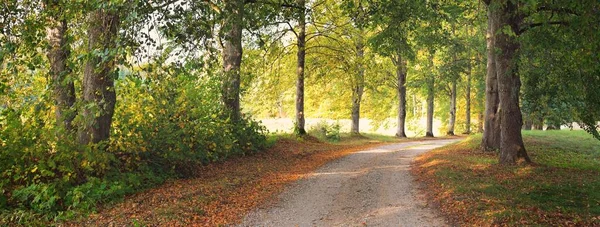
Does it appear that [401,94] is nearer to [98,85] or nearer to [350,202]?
[350,202]

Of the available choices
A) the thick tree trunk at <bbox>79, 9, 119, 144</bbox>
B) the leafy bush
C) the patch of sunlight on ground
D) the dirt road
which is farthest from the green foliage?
the thick tree trunk at <bbox>79, 9, 119, 144</bbox>

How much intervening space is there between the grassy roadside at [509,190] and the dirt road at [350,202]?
1.94 feet

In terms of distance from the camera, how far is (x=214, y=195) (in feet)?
33.4

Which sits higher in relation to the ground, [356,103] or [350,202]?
[356,103]

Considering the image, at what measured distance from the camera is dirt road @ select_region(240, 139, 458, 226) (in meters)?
8.22

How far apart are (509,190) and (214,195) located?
21.8ft

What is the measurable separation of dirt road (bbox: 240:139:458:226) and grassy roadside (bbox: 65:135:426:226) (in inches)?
22.1

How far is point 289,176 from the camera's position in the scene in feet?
44.1

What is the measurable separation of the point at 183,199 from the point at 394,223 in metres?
4.38

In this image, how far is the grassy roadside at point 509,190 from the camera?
26.0ft

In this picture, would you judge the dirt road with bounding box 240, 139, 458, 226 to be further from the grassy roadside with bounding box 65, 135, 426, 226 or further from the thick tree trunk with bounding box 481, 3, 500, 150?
the thick tree trunk with bounding box 481, 3, 500, 150

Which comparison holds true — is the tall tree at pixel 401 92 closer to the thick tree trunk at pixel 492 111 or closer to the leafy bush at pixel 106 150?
the thick tree trunk at pixel 492 111

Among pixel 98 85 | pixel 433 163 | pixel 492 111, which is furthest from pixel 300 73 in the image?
pixel 98 85

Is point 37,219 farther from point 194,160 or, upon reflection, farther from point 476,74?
point 476,74
